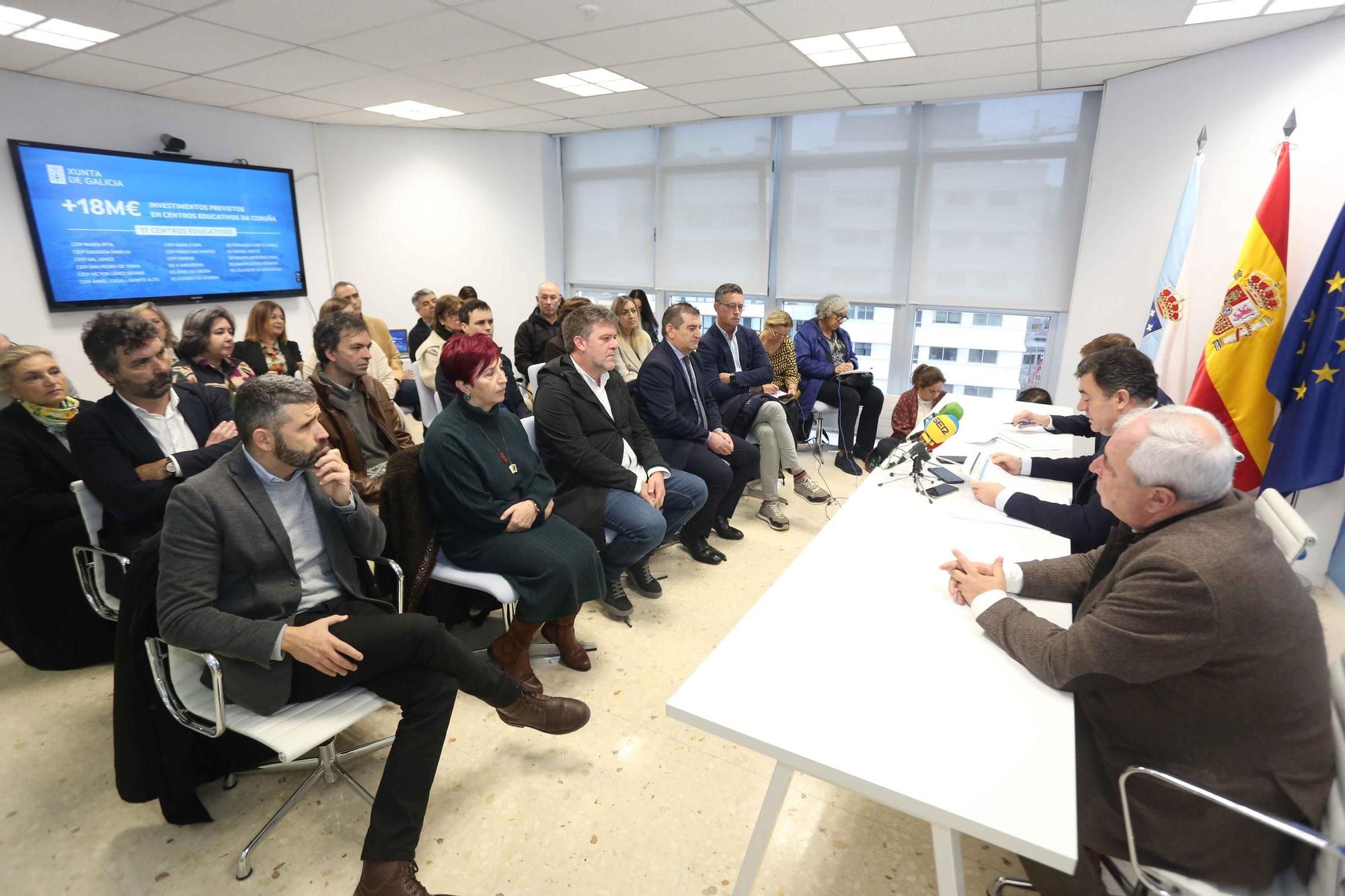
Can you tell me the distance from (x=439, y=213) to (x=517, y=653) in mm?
5775

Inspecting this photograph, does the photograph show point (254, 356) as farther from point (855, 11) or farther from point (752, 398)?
point (855, 11)

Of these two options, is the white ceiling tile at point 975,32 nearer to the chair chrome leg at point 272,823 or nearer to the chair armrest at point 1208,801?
the chair armrest at point 1208,801

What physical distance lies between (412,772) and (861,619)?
116cm

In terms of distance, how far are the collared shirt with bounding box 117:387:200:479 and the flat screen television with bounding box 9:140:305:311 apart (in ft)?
12.3

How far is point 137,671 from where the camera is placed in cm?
161

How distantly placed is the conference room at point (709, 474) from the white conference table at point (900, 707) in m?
0.01

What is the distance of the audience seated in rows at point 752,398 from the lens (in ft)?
13.5

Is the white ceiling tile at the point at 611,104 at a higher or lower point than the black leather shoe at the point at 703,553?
higher

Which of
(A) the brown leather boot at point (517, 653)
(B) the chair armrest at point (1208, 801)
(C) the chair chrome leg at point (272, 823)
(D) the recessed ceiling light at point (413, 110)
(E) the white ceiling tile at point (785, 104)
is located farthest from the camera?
(D) the recessed ceiling light at point (413, 110)

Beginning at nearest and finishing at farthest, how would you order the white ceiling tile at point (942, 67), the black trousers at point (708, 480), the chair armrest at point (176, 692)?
the chair armrest at point (176, 692)
the black trousers at point (708, 480)
the white ceiling tile at point (942, 67)

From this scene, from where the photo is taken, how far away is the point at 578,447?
9.30 feet

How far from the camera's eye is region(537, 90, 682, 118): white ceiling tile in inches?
199

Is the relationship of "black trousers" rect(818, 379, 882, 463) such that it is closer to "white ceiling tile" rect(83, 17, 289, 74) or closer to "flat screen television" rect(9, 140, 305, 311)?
"white ceiling tile" rect(83, 17, 289, 74)

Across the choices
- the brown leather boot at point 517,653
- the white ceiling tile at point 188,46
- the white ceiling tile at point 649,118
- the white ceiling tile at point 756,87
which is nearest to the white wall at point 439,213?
the white ceiling tile at point 649,118
